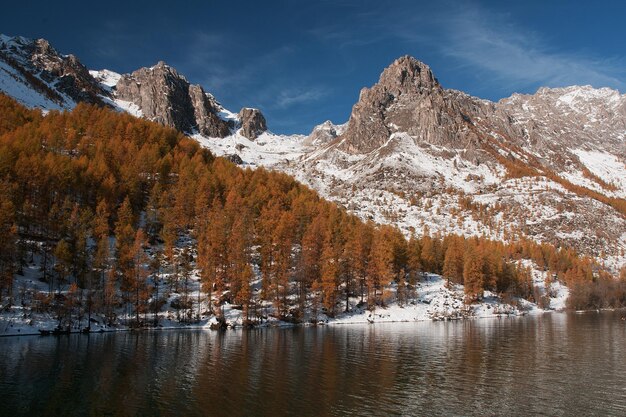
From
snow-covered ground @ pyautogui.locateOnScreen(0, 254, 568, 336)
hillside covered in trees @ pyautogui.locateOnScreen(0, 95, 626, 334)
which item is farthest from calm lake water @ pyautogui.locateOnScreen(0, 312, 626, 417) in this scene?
hillside covered in trees @ pyautogui.locateOnScreen(0, 95, 626, 334)

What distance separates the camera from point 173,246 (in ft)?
346

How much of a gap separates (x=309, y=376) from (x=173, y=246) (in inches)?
2797

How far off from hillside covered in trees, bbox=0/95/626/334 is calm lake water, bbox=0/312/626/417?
54.7 ft

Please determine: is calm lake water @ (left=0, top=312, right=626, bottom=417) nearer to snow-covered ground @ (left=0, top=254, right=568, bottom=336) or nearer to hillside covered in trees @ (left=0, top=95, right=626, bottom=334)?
snow-covered ground @ (left=0, top=254, right=568, bottom=336)

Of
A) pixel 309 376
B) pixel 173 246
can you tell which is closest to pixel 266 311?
pixel 173 246

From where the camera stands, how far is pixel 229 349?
5897cm

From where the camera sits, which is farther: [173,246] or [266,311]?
[173,246]

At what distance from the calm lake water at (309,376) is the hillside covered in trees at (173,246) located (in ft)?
54.7

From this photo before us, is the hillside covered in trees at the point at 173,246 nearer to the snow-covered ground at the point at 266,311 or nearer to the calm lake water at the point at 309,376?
the snow-covered ground at the point at 266,311

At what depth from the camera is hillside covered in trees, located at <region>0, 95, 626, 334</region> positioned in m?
82.6

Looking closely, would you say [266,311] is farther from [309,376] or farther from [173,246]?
[309,376]

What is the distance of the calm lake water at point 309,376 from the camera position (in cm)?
3194

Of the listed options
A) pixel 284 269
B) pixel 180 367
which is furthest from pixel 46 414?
pixel 284 269

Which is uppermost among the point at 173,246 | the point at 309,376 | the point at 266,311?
the point at 173,246
